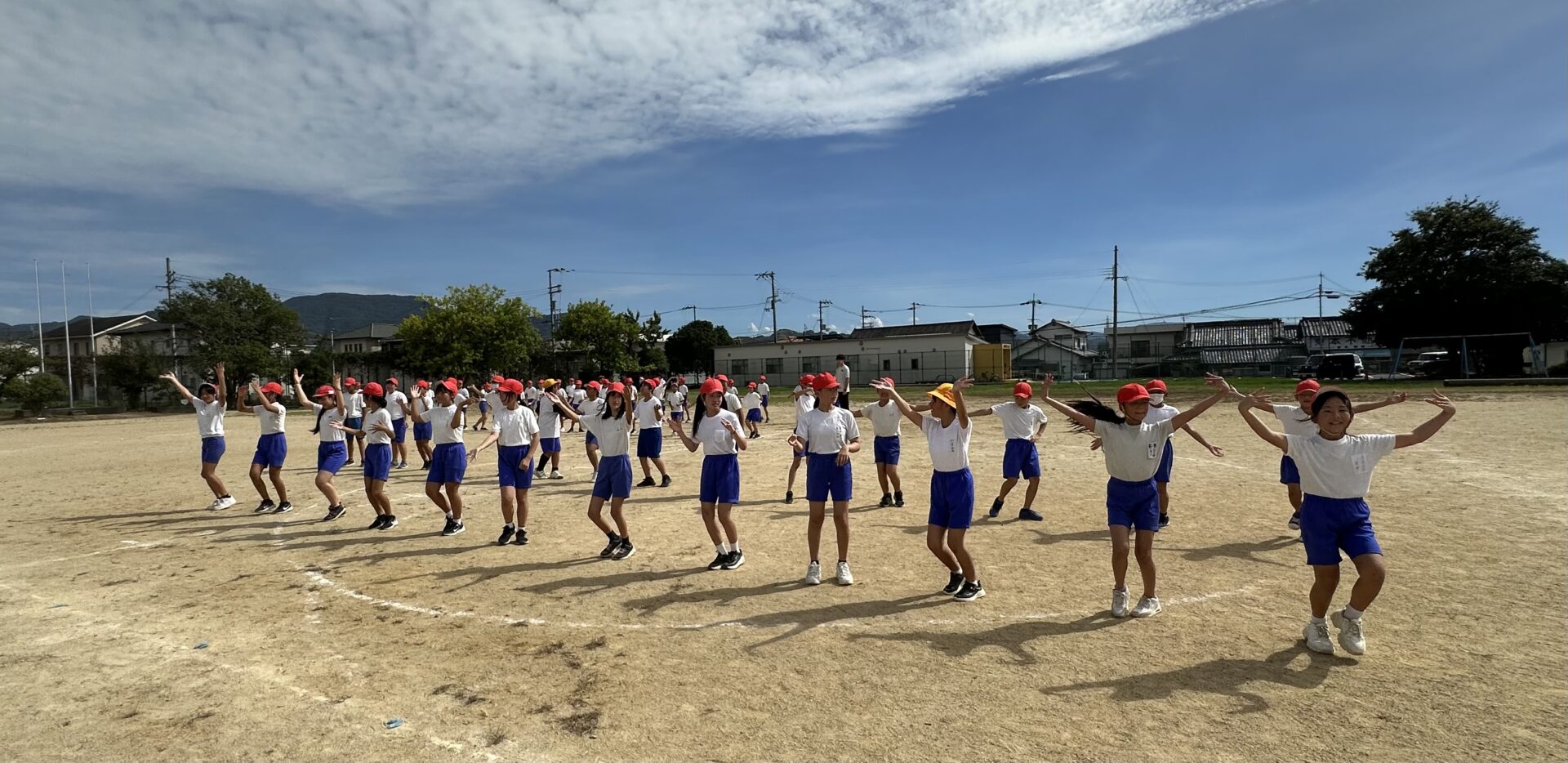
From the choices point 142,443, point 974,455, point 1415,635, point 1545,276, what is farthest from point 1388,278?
point 142,443

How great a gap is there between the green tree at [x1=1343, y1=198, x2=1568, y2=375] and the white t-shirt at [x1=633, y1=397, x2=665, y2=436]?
4932cm

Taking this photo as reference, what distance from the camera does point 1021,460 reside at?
1023 centimetres

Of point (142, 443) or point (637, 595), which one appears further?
point (142, 443)

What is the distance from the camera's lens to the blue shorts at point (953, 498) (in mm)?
6473

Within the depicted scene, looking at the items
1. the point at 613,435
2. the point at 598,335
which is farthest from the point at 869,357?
the point at 613,435

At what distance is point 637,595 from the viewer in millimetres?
7223

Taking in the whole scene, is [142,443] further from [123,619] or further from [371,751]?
[371,751]

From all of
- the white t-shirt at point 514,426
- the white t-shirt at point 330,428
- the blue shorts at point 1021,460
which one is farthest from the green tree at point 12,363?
the blue shorts at point 1021,460

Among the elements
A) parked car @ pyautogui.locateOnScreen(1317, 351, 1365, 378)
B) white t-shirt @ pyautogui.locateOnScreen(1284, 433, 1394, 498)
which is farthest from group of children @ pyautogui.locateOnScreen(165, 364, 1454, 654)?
parked car @ pyautogui.locateOnScreen(1317, 351, 1365, 378)

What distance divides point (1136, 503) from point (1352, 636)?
1.67 m

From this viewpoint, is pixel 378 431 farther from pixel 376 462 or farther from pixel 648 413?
pixel 648 413

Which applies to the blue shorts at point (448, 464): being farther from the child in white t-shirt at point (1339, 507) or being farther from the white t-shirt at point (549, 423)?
the child in white t-shirt at point (1339, 507)

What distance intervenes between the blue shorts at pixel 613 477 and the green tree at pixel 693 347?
7459cm

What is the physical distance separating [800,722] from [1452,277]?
5412 centimetres
